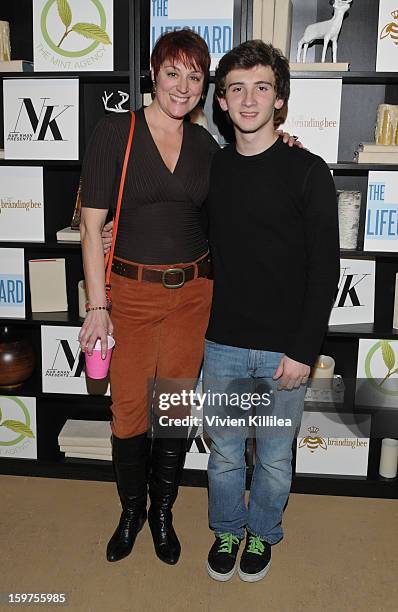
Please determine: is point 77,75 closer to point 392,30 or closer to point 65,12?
point 65,12

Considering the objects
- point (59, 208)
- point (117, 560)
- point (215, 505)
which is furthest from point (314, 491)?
point (59, 208)

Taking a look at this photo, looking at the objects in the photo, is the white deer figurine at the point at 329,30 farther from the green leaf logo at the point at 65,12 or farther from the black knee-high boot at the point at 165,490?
the black knee-high boot at the point at 165,490

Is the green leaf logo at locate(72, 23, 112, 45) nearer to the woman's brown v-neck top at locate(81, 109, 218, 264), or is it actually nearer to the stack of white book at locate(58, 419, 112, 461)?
the woman's brown v-neck top at locate(81, 109, 218, 264)

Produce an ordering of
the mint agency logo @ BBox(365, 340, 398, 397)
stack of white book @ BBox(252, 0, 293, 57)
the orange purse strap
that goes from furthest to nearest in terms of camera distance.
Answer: the mint agency logo @ BBox(365, 340, 398, 397), stack of white book @ BBox(252, 0, 293, 57), the orange purse strap

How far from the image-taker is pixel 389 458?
3086mm

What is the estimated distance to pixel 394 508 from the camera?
117 inches

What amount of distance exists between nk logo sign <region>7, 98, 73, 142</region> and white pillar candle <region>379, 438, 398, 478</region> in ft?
6.30

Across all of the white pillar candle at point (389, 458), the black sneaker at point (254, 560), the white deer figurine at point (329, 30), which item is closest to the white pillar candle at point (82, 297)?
the black sneaker at point (254, 560)

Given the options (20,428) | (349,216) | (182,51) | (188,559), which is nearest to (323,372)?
(349,216)

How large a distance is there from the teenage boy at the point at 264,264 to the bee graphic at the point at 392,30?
30.4 inches

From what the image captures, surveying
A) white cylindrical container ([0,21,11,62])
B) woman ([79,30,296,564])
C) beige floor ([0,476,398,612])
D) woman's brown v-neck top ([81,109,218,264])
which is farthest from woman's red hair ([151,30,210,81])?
beige floor ([0,476,398,612])

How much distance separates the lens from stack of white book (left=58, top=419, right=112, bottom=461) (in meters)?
3.15

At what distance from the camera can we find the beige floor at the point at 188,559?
2352 millimetres

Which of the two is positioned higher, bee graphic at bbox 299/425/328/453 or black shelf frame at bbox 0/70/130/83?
black shelf frame at bbox 0/70/130/83
